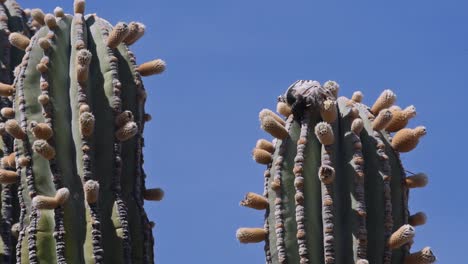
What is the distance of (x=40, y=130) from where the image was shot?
21.6 feet

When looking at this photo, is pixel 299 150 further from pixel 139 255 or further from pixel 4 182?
pixel 4 182

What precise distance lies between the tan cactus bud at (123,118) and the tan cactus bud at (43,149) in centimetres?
43

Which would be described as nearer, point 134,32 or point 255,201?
point 255,201

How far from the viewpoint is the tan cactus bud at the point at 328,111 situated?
21.7ft

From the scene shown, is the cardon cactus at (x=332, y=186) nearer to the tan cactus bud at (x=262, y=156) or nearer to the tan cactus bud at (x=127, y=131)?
the tan cactus bud at (x=262, y=156)

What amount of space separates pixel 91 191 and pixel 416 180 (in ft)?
6.01

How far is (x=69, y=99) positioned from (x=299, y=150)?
4.50 ft

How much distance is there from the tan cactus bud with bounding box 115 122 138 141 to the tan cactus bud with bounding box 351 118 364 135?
1.22 m

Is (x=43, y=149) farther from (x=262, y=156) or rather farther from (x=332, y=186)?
(x=332, y=186)

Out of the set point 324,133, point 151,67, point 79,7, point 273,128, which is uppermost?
point 79,7

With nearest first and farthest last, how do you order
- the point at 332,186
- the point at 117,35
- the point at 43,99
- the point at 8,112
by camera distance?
the point at 332,186, the point at 43,99, the point at 8,112, the point at 117,35

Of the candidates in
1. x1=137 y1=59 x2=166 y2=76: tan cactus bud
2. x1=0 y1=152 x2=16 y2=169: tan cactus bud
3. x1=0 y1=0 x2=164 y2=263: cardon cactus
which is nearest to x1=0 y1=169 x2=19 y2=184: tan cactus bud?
x1=0 y1=0 x2=164 y2=263: cardon cactus

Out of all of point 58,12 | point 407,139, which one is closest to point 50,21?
point 58,12

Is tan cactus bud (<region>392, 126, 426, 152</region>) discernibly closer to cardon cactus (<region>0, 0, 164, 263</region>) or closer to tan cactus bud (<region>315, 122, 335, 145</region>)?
tan cactus bud (<region>315, 122, 335, 145</region>)
